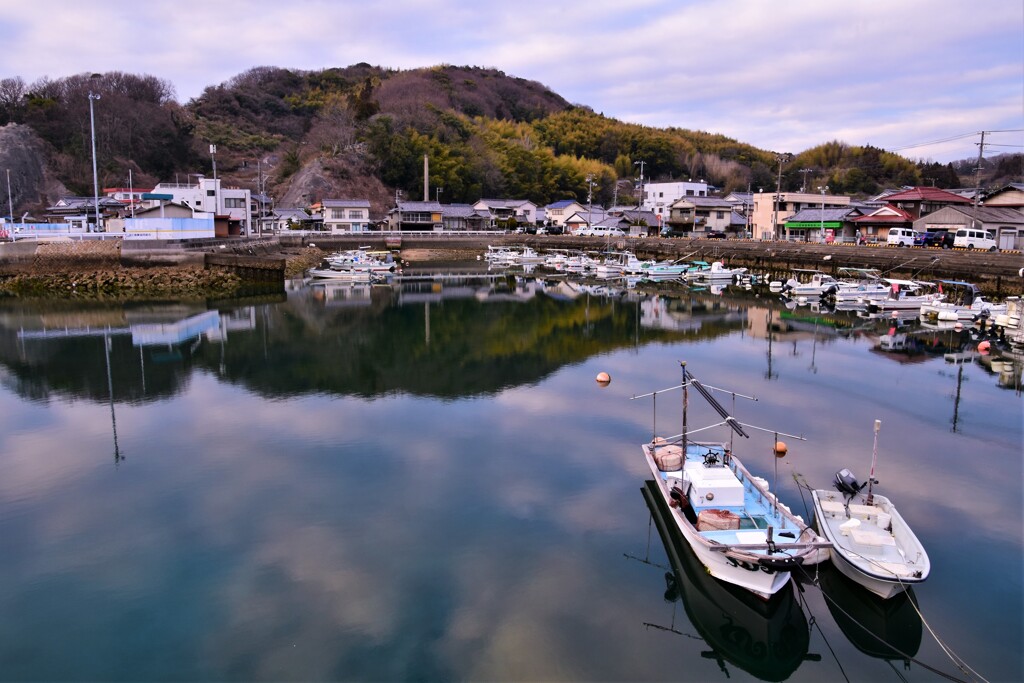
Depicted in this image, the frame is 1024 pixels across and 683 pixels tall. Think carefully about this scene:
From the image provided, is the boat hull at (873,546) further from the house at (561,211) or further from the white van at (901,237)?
the house at (561,211)

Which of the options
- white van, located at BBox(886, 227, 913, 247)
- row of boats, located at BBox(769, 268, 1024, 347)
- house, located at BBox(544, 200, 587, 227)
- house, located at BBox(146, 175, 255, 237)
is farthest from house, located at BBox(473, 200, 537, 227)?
white van, located at BBox(886, 227, 913, 247)

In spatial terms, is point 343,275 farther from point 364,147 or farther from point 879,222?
point 364,147

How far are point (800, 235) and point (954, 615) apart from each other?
40943 mm

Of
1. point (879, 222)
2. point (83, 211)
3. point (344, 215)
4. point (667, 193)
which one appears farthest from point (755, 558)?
point (667, 193)

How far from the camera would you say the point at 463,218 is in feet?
182

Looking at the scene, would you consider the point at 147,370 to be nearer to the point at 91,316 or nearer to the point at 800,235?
the point at 91,316

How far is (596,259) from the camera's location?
44.5 meters

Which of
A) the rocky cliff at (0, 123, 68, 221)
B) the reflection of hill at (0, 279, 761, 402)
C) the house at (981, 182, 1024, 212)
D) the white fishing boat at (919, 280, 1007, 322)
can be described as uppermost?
the rocky cliff at (0, 123, 68, 221)

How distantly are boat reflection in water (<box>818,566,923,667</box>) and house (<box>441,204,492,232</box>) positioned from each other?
162 feet

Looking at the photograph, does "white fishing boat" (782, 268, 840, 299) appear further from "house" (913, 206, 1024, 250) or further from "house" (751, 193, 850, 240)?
"house" (751, 193, 850, 240)

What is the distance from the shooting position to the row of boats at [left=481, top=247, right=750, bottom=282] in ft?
116

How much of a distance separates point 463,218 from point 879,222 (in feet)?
99.4

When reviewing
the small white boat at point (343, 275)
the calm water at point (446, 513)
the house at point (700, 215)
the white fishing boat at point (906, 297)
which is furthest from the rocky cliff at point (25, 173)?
the white fishing boat at point (906, 297)

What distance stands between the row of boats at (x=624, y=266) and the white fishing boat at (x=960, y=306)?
10.6 meters
